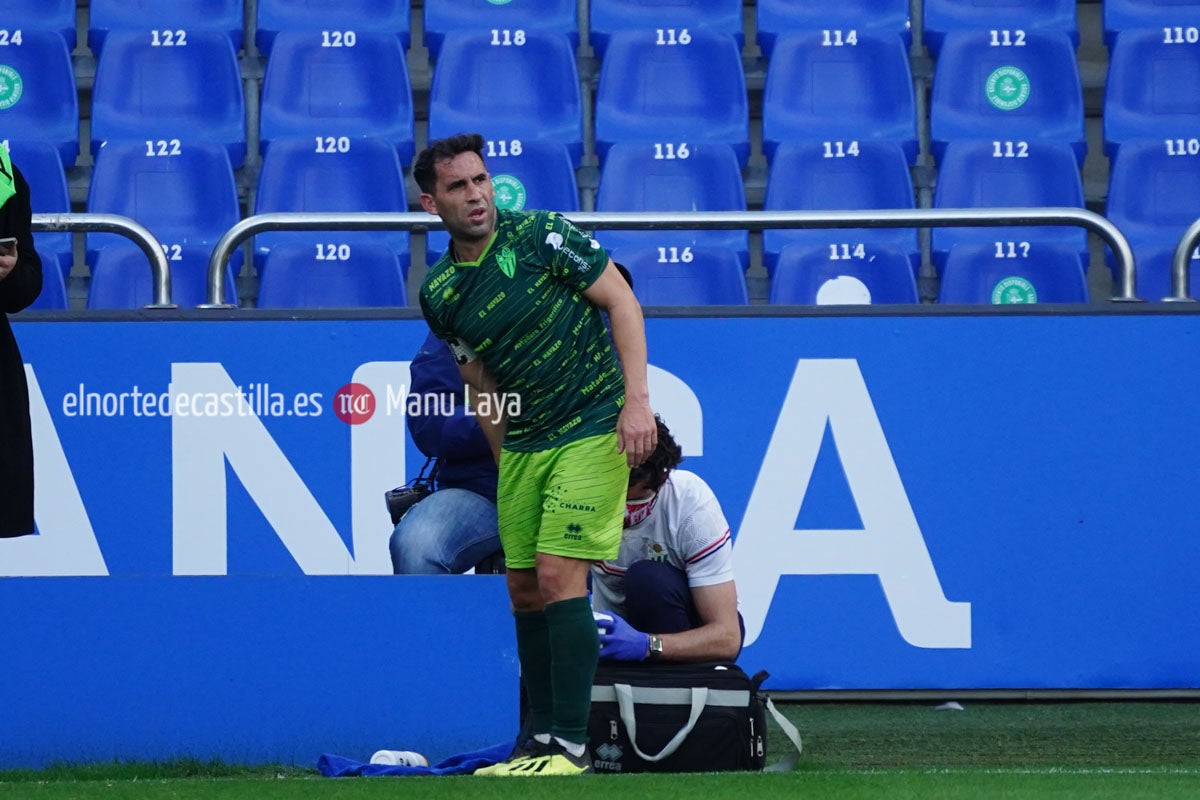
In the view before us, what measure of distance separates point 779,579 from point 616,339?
1.63 metres

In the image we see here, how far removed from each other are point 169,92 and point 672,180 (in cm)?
202

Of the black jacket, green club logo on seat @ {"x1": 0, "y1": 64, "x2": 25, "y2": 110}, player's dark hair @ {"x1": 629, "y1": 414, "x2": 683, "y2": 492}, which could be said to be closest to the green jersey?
player's dark hair @ {"x1": 629, "y1": 414, "x2": 683, "y2": 492}

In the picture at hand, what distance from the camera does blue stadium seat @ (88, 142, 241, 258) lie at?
6105mm

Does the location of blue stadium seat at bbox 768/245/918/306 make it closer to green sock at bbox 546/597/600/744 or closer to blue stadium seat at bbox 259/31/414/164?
blue stadium seat at bbox 259/31/414/164

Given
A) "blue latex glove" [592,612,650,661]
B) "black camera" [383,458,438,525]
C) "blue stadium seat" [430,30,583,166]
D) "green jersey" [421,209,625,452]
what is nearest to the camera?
"green jersey" [421,209,625,452]

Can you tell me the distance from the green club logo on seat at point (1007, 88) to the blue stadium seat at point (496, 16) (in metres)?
1.67

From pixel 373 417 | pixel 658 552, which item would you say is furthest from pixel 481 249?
pixel 373 417

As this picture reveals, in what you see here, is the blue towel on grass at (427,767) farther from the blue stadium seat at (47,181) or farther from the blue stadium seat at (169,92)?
the blue stadium seat at (169,92)

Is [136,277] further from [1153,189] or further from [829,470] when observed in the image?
[1153,189]

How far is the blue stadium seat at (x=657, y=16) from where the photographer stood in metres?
6.71

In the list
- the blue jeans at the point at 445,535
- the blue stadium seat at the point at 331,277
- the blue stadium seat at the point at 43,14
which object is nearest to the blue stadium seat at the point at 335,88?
the blue stadium seat at the point at 331,277

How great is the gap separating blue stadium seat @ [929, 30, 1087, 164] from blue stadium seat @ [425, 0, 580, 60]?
150 cm

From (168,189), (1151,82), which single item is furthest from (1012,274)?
(168,189)

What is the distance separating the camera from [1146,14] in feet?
22.3
